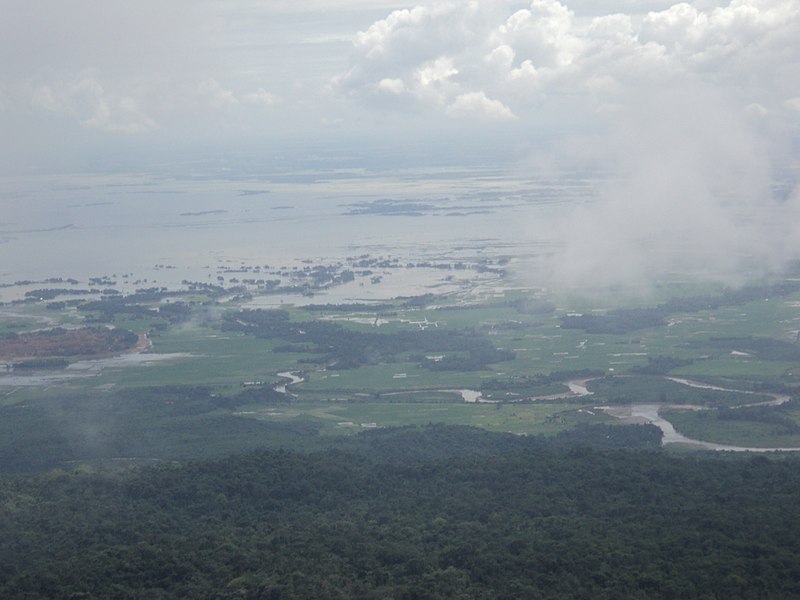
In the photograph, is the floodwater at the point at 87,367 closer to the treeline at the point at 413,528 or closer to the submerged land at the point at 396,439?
the submerged land at the point at 396,439

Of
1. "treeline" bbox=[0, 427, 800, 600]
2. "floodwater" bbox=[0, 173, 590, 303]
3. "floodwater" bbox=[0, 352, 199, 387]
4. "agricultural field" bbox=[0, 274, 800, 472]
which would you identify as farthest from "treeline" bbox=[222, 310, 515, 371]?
"treeline" bbox=[0, 427, 800, 600]

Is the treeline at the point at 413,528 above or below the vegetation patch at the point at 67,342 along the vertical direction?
below

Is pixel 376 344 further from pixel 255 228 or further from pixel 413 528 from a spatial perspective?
pixel 255 228

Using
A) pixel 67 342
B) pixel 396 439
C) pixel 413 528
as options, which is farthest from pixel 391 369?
pixel 413 528

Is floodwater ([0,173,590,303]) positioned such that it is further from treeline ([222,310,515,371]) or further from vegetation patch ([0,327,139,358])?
vegetation patch ([0,327,139,358])

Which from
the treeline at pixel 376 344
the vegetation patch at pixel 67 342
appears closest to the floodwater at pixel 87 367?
the vegetation patch at pixel 67 342
